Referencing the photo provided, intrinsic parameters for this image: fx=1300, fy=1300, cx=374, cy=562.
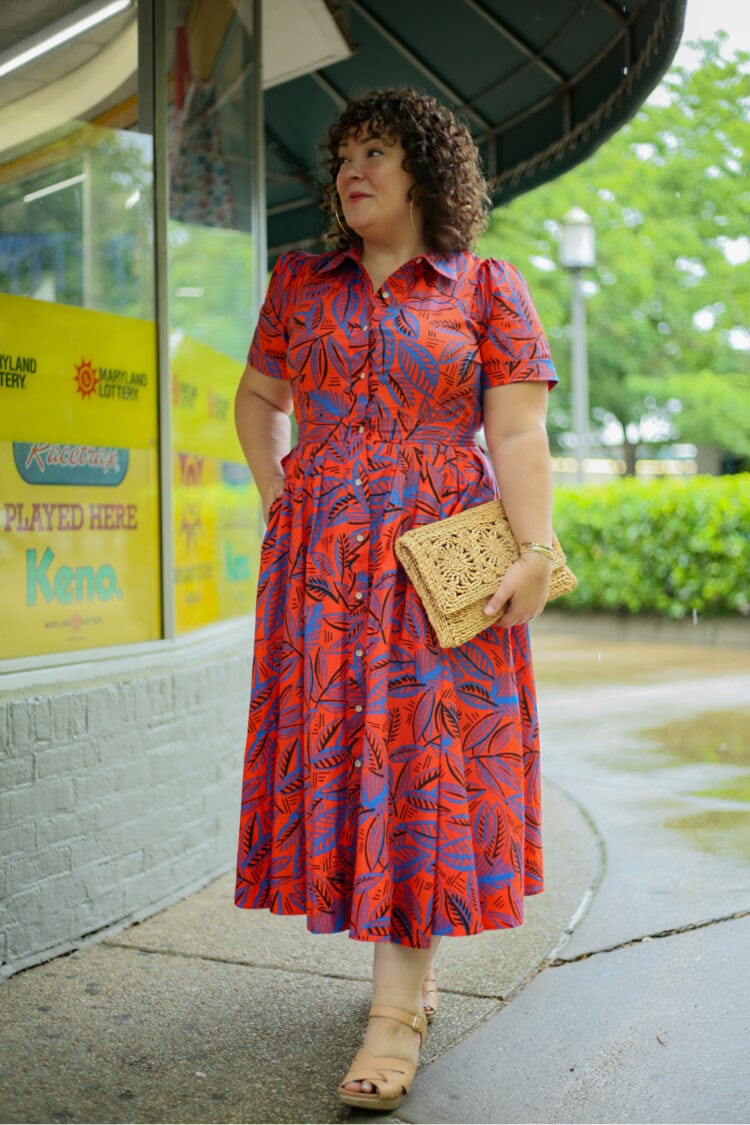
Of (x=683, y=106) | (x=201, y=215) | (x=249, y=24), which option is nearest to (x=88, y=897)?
(x=201, y=215)

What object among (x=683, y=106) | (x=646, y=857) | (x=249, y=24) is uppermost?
(x=683, y=106)

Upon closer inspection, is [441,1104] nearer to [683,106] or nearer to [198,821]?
[198,821]

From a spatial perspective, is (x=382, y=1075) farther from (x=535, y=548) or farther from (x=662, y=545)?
(x=662, y=545)

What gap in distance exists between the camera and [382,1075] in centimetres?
258

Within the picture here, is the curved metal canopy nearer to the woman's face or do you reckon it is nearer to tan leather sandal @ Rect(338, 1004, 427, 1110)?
the woman's face

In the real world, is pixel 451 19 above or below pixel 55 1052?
above

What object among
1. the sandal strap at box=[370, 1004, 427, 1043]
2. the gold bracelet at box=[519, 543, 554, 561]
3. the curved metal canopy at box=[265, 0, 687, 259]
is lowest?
the sandal strap at box=[370, 1004, 427, 1043]

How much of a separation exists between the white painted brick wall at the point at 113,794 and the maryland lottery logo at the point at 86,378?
2.62ft

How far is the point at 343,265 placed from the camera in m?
2.95

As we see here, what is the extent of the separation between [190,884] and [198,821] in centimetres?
20

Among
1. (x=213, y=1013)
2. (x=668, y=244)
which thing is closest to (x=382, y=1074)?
(x=213, y=1013)

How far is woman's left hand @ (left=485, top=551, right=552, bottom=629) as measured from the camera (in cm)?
271

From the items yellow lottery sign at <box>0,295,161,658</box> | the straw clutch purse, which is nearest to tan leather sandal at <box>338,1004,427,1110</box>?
the straw clutch purse

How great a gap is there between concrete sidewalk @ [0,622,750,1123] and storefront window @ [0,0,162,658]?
972 mm
